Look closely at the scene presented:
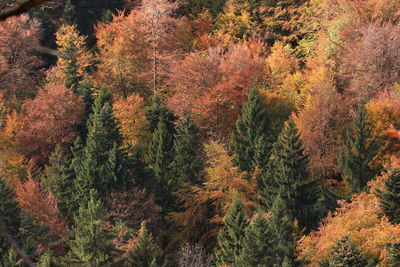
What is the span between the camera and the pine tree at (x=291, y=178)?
130ft

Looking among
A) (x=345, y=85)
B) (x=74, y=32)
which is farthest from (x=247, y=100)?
(x=74, y=32)

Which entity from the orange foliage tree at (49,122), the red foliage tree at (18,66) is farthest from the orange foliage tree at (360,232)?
the red foliage tree at (18,66)

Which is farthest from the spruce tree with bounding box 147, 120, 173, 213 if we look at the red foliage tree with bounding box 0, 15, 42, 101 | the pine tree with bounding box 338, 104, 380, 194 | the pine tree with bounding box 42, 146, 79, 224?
the red foliage tree with bounding box 0, 15, 42, 101

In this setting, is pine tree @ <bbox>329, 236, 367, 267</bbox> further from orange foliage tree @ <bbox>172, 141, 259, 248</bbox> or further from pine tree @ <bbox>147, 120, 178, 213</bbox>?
pine tree @ <bbox>147, 120, 178, 213</bbox>

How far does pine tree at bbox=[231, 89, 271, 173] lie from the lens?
42.3 metres

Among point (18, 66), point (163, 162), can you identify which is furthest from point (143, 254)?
point (18, 66)

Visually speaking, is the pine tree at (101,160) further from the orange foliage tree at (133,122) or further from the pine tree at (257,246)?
the pine tree at (257,246)

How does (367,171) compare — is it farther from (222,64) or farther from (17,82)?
(17,82)

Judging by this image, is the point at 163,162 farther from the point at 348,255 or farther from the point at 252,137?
the point at 348,255

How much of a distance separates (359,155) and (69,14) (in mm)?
31833

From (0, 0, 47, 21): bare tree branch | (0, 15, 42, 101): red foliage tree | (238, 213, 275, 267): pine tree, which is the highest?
(0, 0, 47, 21): bare tree branch

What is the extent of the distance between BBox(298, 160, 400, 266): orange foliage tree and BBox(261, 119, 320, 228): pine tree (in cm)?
388

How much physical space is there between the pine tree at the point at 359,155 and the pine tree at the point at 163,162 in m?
10.6

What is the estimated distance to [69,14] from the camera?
2413 inches
